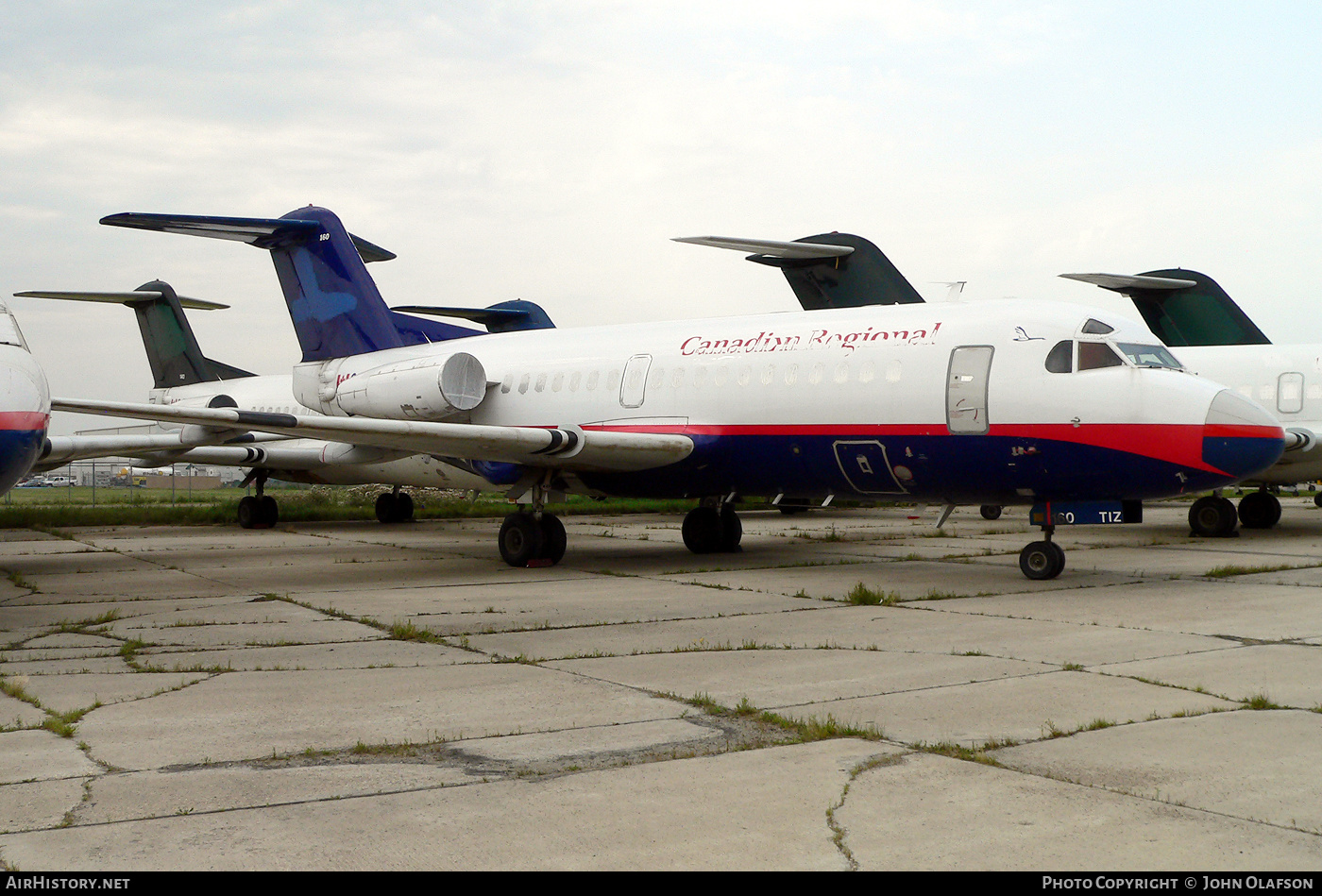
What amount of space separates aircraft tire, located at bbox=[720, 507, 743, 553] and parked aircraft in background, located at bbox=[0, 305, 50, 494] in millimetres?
8746

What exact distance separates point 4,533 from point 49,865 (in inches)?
812

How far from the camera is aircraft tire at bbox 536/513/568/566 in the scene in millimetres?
14047

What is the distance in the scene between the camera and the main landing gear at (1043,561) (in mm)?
11680

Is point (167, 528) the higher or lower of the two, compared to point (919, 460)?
lower

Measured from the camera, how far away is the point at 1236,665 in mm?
6961

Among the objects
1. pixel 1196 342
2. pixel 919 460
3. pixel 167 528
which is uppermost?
pixel 1196 342

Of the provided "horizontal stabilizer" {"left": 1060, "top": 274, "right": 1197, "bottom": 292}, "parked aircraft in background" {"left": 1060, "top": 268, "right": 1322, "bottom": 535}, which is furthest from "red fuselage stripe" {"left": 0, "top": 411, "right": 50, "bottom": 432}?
"horizontal stabilizer" {"left": 1060, "top": 274, "right": 1197, "bottom": 292}

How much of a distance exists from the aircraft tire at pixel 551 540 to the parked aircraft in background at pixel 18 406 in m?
6.09

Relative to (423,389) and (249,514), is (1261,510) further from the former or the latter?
(249,514)

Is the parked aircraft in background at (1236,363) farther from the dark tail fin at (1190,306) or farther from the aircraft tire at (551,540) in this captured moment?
the aircraft tire at (551,540)

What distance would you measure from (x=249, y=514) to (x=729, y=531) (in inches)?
471

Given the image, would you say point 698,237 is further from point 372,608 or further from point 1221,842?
point 1221,842

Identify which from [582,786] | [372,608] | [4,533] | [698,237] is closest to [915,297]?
[698,237]

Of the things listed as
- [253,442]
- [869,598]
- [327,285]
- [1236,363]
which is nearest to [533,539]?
[869,598]
